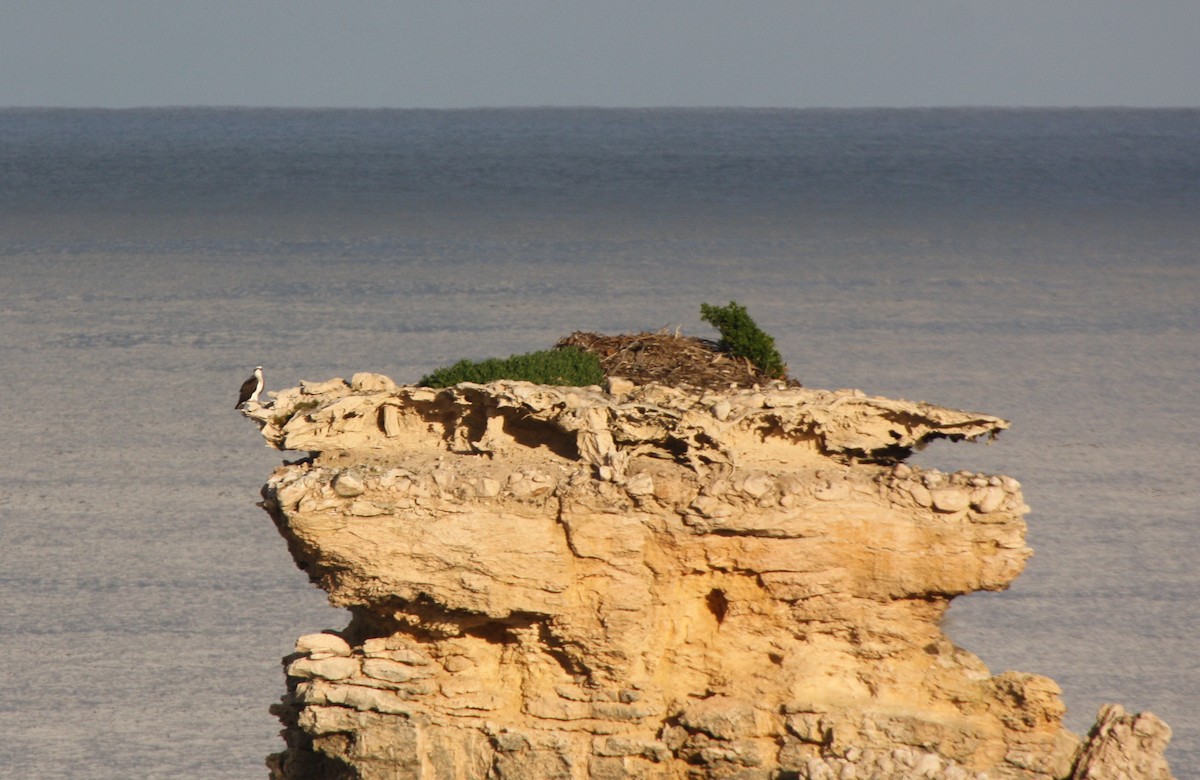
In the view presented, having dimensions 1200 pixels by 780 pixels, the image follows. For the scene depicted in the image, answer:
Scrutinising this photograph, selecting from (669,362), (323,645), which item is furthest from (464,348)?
(323,645)

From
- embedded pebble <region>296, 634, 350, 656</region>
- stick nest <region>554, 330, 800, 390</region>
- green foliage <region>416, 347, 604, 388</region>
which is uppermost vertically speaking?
stick nest <region>554, 330, 800, 390</region>

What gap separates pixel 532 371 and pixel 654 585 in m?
1.81

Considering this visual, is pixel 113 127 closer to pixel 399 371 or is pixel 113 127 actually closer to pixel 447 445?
pixel 399 371

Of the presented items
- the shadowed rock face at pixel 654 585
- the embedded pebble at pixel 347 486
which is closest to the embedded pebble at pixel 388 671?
the shadowed rock face at pixel 654 585

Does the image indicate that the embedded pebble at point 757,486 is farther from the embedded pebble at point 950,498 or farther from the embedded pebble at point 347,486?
the embedded pebble at point 347,486

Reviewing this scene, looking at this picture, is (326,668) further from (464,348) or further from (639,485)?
(464,348)

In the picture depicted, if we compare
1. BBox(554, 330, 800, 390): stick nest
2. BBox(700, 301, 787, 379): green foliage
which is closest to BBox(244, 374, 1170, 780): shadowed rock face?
BBox(554, 330, 800, 390): stick nest

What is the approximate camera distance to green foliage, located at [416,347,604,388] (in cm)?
1004

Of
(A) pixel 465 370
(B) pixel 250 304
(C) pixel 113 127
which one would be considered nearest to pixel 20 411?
(B) pixel 250 304

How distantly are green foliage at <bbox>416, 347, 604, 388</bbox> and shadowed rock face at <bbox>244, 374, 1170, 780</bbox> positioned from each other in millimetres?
616

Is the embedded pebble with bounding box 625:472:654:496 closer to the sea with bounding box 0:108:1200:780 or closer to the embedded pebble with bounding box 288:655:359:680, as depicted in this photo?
the embedded pebble with bounding box 288:655:359:680

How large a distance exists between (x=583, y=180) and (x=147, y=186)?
1954 centimetres

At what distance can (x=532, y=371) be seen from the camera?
10062 mm

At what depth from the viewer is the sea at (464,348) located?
15906 millimetres
